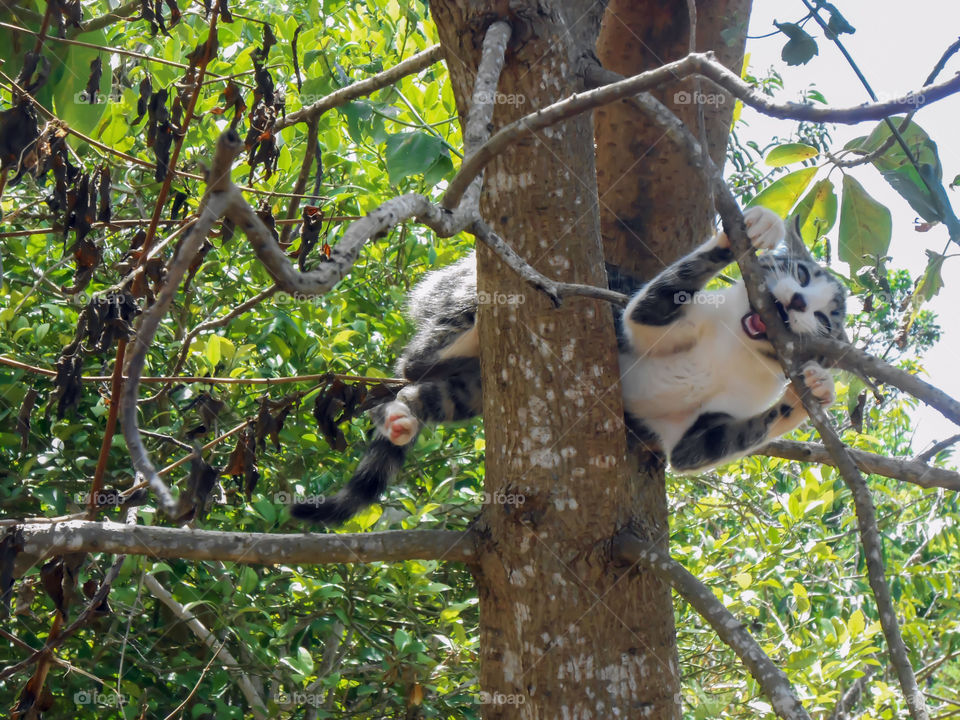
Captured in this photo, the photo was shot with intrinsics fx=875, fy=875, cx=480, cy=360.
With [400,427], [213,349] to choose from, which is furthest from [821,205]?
[213,349]

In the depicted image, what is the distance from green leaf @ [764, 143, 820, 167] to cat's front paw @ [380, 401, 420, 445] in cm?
143

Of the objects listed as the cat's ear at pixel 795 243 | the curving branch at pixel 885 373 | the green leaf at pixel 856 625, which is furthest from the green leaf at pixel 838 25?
the green leaf at pixel 856 625

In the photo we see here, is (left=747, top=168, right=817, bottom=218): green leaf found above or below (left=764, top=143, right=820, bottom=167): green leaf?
below

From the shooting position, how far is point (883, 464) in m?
2.48

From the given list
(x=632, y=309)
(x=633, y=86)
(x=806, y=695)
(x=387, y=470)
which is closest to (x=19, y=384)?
(x=387, y=470)

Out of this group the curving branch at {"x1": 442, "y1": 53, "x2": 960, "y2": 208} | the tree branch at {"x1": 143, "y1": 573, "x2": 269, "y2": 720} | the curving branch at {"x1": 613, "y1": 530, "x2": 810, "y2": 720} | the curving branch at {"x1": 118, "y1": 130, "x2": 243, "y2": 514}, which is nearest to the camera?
the curving branch at {"x1": 118, "y1": 130, "x2": 243, "y2": 514}

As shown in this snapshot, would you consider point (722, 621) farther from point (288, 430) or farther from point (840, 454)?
point (288, 430)

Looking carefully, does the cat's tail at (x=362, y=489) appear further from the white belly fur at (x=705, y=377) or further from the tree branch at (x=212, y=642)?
the white belly fur at (x=705, y=377)

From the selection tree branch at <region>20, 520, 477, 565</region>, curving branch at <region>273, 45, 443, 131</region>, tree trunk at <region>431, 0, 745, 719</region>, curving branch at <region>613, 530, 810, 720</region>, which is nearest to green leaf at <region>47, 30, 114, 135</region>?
curving branch at <region>273, 45, 443, 131</region>

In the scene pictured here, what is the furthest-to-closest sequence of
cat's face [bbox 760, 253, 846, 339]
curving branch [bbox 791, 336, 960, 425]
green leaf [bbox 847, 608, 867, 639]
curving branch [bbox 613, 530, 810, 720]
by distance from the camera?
green leaf [bbox 847, 608, 867, 639]
cat's face [bbox 760, 253, 846, 339]
curving branch [bbox 613, 530, 810, 720]
curving branch [bbox 791, 336, 960, 425]

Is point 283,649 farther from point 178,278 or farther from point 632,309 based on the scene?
point 178,278

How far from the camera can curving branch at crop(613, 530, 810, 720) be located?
1.68 metres

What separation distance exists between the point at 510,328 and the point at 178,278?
1427mm

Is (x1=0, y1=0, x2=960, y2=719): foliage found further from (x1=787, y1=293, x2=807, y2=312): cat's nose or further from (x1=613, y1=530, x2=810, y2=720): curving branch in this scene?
(x1=613, y1=530, x2=810, y2=720): curving branch
